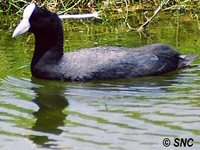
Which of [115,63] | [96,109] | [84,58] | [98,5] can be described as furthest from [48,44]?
[98,5]

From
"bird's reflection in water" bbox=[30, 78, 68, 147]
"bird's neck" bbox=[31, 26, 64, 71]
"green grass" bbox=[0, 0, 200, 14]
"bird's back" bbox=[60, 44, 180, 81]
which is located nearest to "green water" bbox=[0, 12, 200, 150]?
"bird's reflection in water" bbox=[30, 78, 68, 147]

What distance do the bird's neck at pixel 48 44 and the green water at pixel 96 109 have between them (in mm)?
269

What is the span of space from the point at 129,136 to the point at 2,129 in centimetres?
110

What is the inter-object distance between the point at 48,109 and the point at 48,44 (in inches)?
62.0

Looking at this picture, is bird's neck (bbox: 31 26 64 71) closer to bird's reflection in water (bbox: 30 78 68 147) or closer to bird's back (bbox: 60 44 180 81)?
bird's back (bbox: 60 44 180 81)

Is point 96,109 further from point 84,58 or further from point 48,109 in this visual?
point 84,58

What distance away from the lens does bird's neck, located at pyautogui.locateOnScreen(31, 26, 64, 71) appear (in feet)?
27.5

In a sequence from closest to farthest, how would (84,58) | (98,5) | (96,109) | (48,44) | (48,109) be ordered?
(96,109) < (48,109) < (84,58) < (48,44) < (98,5)

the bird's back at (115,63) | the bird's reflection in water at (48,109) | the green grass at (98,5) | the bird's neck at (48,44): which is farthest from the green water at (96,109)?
the green grass at (98,5)

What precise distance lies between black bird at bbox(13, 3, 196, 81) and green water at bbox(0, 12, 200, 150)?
0.11m

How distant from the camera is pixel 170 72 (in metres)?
8.51

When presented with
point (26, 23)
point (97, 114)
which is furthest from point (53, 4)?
point (97, 114)

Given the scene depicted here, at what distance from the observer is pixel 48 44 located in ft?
27.8

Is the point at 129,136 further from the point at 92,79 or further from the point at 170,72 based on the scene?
the point at 170,72
